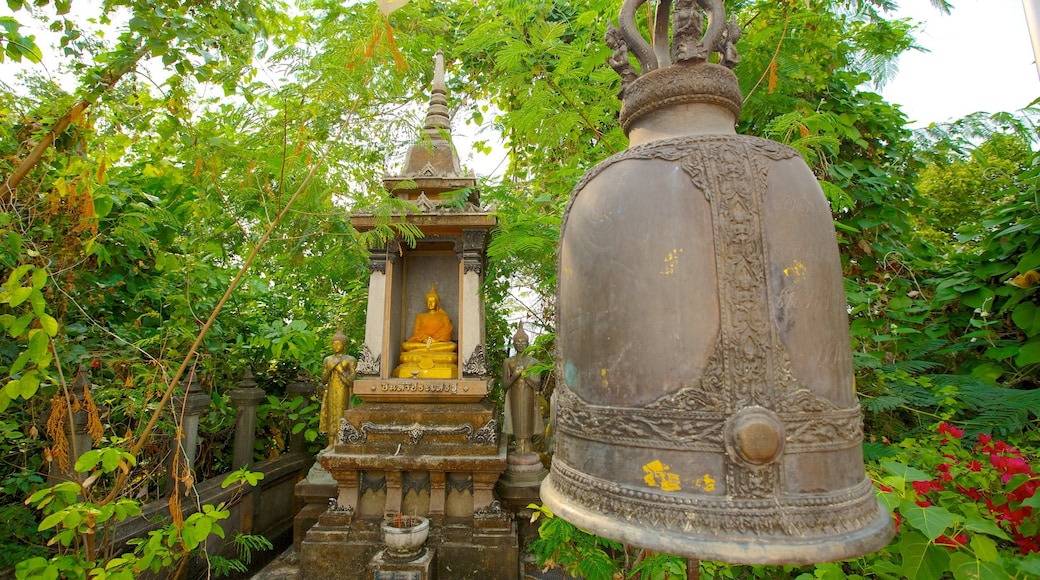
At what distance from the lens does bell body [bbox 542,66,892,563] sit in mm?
1036

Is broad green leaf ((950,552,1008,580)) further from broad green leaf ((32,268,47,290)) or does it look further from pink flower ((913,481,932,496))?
broad green leaf ((32,268,47,290))

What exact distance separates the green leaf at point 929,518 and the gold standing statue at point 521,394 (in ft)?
13.2

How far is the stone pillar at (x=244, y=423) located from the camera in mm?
5566

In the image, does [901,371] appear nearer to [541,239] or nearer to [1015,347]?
[1015,347]

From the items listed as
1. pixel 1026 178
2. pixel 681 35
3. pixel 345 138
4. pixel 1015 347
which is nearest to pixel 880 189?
pixel 1026 178

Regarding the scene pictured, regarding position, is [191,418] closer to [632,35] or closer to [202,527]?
[202,527]

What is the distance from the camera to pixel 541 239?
2.89m

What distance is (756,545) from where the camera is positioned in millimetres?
987

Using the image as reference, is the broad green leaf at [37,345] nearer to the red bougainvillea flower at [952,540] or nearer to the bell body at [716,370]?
the bell body at [716,370]

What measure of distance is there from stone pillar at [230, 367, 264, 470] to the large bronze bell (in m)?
5.51

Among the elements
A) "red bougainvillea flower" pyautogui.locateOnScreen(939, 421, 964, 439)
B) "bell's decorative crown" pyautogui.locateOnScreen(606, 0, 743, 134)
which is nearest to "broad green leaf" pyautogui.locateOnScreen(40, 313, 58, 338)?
"bell's decorative crown" pyautogui.locateOnScreen(606, 0, 743, 134)

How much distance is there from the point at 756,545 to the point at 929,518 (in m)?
1.04

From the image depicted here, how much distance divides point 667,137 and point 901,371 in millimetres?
2832

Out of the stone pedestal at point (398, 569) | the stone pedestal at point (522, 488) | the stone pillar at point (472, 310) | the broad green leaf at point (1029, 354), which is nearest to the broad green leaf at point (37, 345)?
the stone pedestal at point (398, 569)
